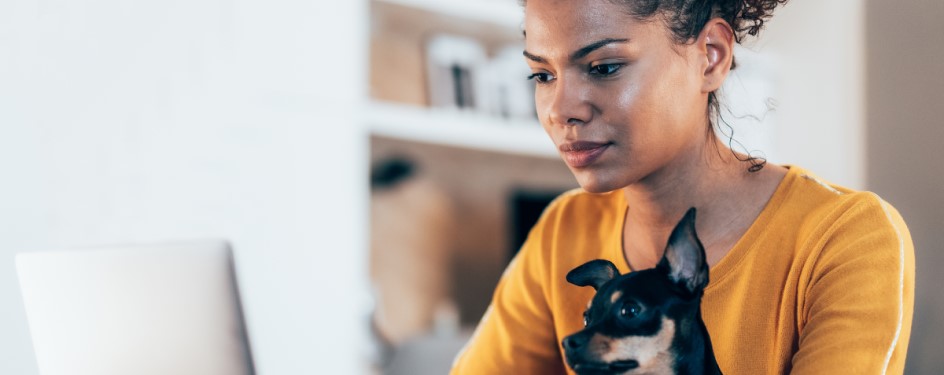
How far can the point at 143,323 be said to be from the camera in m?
0.85

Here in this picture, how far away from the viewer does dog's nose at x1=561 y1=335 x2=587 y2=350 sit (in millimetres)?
718

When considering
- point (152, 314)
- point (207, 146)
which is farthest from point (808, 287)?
point (207, 146)

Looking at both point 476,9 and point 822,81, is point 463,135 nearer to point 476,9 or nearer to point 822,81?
point 476,9

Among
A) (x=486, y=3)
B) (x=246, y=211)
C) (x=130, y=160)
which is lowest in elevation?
(x=246, y=211)

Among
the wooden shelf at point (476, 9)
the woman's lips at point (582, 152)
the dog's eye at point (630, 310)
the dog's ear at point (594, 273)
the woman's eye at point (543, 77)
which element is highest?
the wooden shelf at point (476, 9)

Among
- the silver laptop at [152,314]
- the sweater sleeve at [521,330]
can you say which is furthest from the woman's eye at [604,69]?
the silver laptop at [152,314]

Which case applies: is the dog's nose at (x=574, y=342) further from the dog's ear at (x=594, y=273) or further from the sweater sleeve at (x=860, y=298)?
the sweater sleeve at (x=860, y=298)

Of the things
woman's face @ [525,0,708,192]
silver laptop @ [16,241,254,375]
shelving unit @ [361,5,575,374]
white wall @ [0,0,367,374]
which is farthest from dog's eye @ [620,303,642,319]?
shelving unit @ [361,5,575,374]

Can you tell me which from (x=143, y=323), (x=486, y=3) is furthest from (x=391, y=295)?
(x=143, y=323)

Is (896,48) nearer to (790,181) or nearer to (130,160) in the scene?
(790,181)

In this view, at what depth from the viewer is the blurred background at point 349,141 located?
788 millimetres

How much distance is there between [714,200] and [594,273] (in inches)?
5.1

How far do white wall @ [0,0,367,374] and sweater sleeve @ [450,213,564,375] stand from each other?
87cm

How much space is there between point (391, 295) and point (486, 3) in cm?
95
